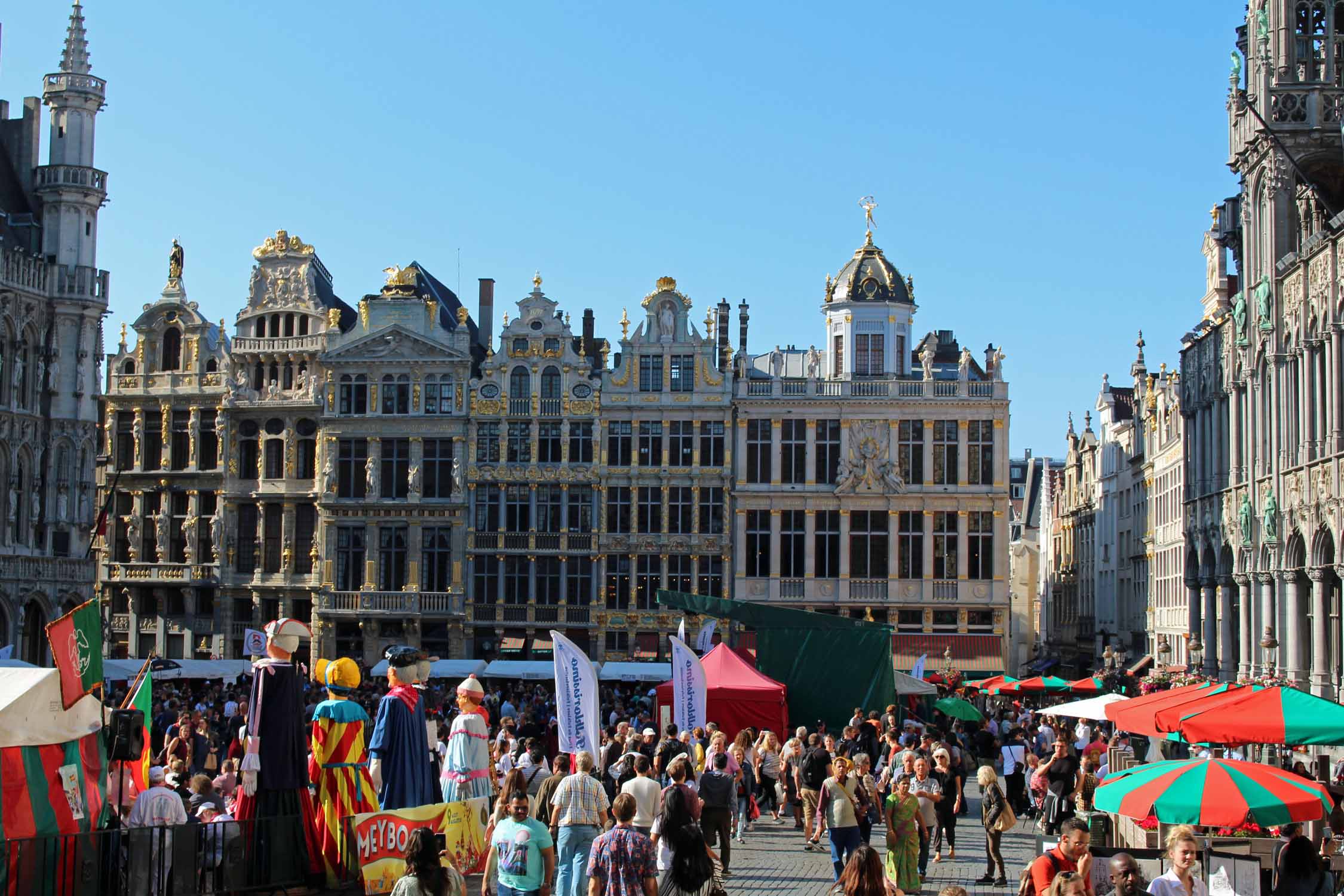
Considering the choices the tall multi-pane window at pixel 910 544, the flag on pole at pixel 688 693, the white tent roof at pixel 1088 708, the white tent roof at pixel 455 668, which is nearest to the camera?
the flag on pole at pixel 688 693

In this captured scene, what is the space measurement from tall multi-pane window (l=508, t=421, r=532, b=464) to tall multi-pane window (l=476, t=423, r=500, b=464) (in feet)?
1.20

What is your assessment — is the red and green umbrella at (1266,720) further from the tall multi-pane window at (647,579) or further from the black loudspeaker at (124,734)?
the tall multi-pane window at (647,579)

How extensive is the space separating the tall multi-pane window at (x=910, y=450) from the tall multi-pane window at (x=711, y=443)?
505 centimetres

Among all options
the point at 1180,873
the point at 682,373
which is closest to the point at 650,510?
the point at 682,373

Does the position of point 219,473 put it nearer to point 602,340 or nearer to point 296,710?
point 602,340

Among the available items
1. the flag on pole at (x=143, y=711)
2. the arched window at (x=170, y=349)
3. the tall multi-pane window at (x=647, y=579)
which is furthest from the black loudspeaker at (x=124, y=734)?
the arched window at (x=170, y=349)

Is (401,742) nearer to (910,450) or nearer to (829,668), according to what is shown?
(829,668)

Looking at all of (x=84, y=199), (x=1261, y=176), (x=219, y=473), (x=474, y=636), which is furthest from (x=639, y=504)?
(x=1261, y=176)

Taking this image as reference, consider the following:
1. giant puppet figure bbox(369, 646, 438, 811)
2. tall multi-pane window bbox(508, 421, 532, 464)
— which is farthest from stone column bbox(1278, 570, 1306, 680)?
tall multi-pane window bbox(508, 421, 532, 464)

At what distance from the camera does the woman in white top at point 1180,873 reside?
34.4 ft

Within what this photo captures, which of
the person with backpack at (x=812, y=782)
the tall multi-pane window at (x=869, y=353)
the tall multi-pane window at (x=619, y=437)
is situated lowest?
the person with backpack at (x=812, y=782)

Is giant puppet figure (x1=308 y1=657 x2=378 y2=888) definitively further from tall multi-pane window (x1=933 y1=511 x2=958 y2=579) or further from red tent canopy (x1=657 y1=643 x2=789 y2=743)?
tall multi-pane window (x1=933 y1=511 x2=958 y2=579)

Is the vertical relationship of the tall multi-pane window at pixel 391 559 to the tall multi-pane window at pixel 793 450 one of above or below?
below

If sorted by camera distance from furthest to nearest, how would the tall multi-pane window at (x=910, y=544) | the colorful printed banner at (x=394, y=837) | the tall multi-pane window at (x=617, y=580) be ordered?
1. the tall multi-pane window at (x=617, y=580)
2. the tall multi-pane window at (x=910, y=544)
3. the colorful printed banner at (x=394, y=837)
